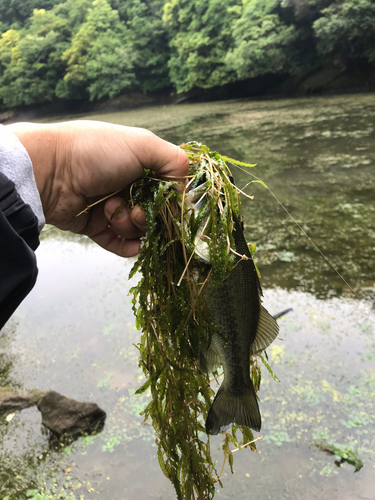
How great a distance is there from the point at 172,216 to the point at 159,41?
36645mm

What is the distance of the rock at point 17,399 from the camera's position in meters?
3.22

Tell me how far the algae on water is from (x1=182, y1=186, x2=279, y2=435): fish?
5 centimetres

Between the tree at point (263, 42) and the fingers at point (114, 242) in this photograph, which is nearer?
the fingers at point (114, 242)

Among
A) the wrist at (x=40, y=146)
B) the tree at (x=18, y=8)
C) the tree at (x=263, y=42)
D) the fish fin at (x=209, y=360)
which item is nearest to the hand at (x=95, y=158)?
the wrist at (x=40, y=146)

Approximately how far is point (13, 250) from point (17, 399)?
2554mm

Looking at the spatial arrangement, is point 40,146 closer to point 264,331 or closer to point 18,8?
point 264,331

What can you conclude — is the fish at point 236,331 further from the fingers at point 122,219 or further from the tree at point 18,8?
the tree at point 18,8

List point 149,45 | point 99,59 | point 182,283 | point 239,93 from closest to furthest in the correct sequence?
point 182,283, point 239,93, point 99,59, point 149,45

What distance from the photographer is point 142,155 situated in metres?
1.76

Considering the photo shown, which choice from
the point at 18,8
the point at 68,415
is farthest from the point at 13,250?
the point at 18,8

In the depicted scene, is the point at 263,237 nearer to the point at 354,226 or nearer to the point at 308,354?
the point at 354,226

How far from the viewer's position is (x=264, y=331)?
1798 mm

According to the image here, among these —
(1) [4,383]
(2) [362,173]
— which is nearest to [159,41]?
(2) [362,173]

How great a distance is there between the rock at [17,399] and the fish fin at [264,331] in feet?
7.30
